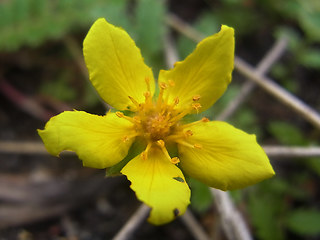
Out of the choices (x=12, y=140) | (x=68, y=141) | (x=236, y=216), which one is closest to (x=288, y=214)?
(x=236, y=216)

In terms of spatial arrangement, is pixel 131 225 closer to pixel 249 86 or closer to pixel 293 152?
pixel 293 152

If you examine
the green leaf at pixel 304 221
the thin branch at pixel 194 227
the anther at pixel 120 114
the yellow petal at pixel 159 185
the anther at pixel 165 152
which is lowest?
the thin branch at pixel 194 227

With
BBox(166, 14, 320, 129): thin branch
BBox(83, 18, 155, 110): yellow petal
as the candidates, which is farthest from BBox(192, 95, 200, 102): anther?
BBox(166, 14, 320, 129): thin branch

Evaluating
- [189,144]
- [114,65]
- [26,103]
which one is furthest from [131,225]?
[26,103]

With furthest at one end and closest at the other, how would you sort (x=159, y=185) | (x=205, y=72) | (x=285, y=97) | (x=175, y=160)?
1. (x=285, y=97)
2. (x=205, y=72)
3. (x=175, y=160)
4. (x=159, y=185)

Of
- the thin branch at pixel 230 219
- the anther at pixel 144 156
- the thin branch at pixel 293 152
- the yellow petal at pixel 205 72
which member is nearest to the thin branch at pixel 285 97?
the thin branch at pixel 293 152

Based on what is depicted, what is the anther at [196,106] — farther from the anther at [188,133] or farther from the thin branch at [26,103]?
the thin branch at [26,103]
